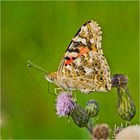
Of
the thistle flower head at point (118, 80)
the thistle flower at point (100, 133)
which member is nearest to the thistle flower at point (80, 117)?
the thistle flower head at point (118, 80)

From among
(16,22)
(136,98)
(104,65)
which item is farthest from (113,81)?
(16,22)

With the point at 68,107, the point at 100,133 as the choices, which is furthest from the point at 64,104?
the point at 100,133

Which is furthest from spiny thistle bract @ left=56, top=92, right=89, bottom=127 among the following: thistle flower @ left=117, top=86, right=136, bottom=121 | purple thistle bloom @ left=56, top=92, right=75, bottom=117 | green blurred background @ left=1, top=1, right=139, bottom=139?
green blurred background @ left=1, top=1, right=139, bottom=139

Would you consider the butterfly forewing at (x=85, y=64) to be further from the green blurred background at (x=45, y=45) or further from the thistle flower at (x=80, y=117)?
the green blurred background at (x=45, y=45)

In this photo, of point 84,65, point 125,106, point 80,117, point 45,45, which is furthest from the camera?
point 45,45

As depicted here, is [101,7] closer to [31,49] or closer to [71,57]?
[31,49]

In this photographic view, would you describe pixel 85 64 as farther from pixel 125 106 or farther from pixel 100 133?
pixel 100 133

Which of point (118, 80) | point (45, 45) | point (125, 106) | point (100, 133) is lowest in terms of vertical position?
point (100, 133)
